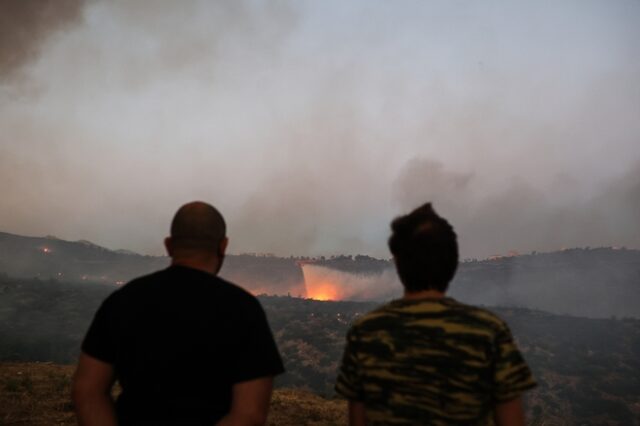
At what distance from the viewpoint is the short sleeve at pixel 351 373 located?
250 centimetres

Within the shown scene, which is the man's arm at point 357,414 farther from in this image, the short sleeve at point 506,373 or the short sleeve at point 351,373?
the short sleeve at point 506,373

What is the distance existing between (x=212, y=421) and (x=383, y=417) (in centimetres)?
96

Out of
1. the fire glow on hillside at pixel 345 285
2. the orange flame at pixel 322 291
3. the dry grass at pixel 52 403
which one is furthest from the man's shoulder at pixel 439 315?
the orange flame at pixel 322 291

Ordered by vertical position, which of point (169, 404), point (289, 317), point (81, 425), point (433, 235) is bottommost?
point (289, 317)

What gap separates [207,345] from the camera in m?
2.52

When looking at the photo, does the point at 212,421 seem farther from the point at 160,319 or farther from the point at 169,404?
the point at 160,319

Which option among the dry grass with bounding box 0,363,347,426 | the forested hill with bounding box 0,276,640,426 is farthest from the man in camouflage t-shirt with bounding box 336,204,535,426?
the forested hill with bounding box 0,276,640,426

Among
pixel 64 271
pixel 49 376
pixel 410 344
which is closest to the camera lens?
pixel 410 344

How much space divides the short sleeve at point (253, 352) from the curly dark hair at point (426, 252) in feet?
2.78

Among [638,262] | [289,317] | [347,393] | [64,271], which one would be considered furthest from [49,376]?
[638,262]

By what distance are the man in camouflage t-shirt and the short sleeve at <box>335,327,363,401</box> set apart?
11 millimetres

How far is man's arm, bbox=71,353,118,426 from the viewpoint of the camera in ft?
8.83

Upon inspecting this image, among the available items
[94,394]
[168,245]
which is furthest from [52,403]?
[168,245]

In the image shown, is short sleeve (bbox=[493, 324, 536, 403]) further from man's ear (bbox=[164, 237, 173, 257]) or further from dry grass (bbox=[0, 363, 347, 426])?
dry grass (bbox=[0, 363, 347, 426])
